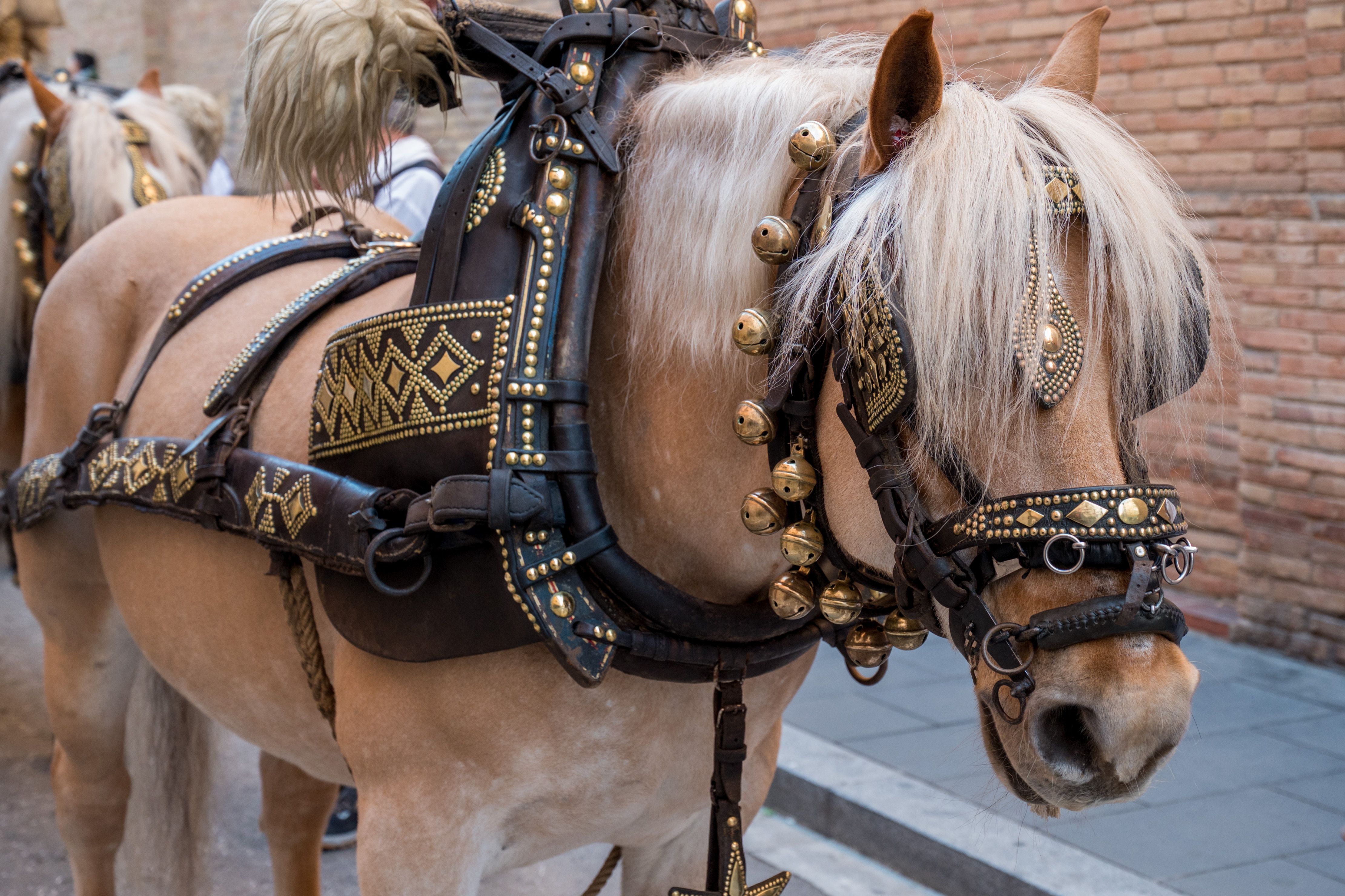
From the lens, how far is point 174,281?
227 cm

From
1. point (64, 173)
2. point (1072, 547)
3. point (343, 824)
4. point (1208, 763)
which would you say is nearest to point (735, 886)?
point (1072, 547)

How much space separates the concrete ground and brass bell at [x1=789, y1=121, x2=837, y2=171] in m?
1.88

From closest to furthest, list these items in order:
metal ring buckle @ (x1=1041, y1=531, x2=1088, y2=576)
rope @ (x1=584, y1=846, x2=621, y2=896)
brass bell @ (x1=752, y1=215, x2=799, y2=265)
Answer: metal ring buckle @ (x1=1041, y1=531, x2=1088, y2=576)
brass bell @ (x1=752, y1=215, x2=799, y2=265)
rope @ (x1=584, y1=846, x2=621, y2=896)

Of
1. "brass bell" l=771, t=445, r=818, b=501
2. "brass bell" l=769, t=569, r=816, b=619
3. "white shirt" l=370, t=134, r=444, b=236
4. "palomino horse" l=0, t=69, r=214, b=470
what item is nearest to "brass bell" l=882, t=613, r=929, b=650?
"brass bell" l=769, t=569, r=816, b=619

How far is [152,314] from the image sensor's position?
226cm

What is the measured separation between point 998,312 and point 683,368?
38 cm

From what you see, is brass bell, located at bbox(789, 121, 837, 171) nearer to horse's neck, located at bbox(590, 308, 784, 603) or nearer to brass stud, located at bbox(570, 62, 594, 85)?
horse's neck, located at bbox(590, 308, 784, 603)

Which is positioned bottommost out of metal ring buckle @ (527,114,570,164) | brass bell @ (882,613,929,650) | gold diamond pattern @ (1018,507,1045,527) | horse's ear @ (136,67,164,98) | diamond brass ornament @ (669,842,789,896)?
diamond brass ornament @ (669,842,789,896)

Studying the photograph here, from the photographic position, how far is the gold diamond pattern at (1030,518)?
1.00 metres

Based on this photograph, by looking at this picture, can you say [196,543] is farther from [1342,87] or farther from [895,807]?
[1342,87]

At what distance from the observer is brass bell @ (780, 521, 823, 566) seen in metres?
1.19

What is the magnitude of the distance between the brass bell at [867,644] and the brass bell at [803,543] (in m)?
0.22

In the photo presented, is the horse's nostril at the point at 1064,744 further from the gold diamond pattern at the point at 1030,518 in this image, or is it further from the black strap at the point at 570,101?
the black strap at the point at 570,101

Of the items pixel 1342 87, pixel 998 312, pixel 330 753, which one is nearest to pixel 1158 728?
pixel 998 312
